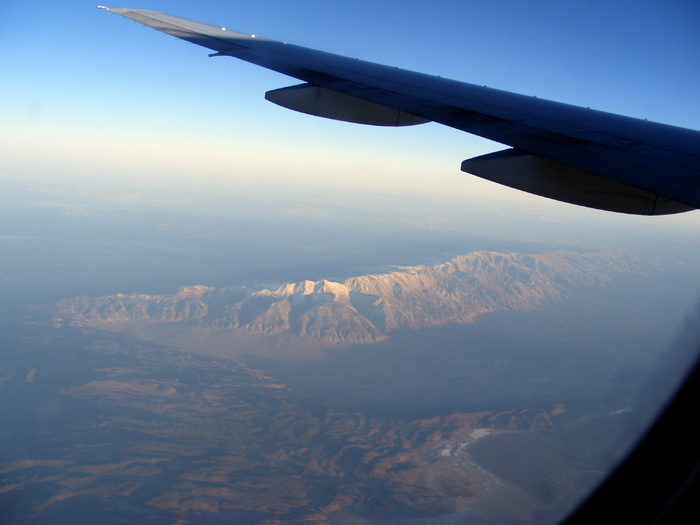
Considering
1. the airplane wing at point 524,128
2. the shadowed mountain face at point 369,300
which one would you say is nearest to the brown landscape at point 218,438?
the shadowed mountain face at point 369,300

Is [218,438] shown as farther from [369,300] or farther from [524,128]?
[369,300]

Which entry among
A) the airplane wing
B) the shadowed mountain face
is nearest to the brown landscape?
the shadowed mountain face

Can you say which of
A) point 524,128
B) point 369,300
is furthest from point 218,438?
point 369,300

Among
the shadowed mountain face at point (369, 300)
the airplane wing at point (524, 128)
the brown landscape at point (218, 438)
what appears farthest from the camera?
the shadowed mountain face at point (369, 300)

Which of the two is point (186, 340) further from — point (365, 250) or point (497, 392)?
point (365, 250)

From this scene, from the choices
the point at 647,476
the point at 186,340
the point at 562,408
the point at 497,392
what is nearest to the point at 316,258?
the point at 186,340

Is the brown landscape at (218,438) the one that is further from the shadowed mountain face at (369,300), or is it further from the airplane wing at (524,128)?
the airplane wing at (524,128)

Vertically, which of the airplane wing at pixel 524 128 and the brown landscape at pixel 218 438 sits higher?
→ the airplane wing at pixel 524 128
